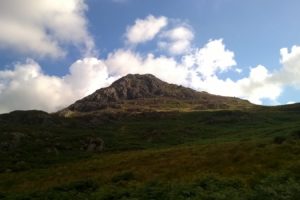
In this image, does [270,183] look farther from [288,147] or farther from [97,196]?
[288,147]

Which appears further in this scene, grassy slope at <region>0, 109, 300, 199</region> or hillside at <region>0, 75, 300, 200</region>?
hillside at <region>0, 75, 300, 200</region>

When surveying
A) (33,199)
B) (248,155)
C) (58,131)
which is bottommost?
(33,199)

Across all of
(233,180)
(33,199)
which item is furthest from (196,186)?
(33,199)

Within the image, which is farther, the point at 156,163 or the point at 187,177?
the point at 156,163

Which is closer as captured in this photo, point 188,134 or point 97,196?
point 97,196

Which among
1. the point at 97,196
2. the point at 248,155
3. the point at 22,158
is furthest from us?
the point at 22,158

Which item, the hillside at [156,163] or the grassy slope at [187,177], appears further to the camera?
the hillside at [156,163]

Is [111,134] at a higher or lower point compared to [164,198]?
higher

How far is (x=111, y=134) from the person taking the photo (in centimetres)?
14425

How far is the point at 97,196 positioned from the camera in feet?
91.1

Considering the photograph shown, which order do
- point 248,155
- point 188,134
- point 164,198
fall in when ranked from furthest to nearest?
point 188,134 → point 248,155 → point 164,198

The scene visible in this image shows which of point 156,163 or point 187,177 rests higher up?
point 156,163

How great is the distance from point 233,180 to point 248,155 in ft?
50.1

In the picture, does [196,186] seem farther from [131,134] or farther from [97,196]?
[131,134]
